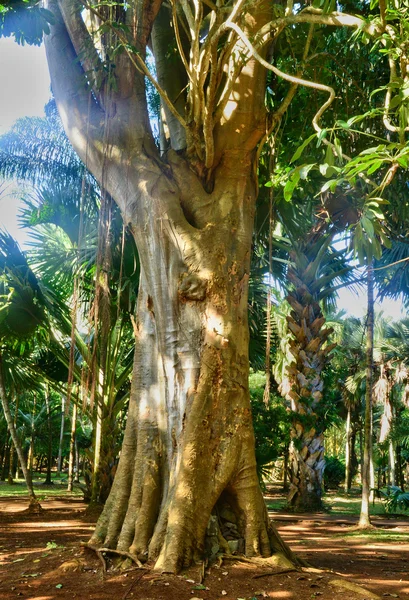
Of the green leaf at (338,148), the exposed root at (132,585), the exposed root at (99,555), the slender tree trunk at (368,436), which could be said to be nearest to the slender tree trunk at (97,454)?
the slender tree trunk at (368,436)

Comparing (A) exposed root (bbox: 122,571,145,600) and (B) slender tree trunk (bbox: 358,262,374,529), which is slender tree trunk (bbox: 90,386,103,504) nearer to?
(B) slender tree trunk (bbox: 358,262,374,529)

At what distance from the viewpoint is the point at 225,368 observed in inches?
187

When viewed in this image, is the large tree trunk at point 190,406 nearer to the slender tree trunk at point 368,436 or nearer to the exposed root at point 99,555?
the exposed root at point 99,555

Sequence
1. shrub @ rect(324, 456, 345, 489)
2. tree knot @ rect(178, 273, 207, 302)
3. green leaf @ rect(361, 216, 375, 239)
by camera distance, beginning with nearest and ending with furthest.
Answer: green leaf @ rect(361, 216, 375, 239)
tree knot @ rect(178, 273, 207, 302)
shrub @ rect(324, 456, 345, 489)

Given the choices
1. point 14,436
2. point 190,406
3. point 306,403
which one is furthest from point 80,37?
point 306,403

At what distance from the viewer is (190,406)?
183 inches

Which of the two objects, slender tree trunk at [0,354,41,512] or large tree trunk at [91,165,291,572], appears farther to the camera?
slender tree trunk at [0,354,41,512]

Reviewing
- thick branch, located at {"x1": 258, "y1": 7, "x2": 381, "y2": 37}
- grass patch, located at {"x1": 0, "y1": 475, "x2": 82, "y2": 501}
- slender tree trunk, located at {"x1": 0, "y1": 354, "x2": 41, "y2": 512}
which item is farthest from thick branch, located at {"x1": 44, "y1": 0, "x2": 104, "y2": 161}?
grass patch, located at {"x1": 0, "y1": 475, "x2": 82, "y2": 501}

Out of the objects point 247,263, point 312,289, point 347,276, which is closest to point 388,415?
point 347,276

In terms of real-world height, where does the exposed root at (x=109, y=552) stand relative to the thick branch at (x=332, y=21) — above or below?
below

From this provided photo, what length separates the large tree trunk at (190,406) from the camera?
4.53m

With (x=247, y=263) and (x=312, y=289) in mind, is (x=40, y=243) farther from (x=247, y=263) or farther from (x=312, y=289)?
(x=247, y=263)

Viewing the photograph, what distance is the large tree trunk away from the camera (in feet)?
14.9

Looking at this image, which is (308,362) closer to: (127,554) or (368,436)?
(368,436)
